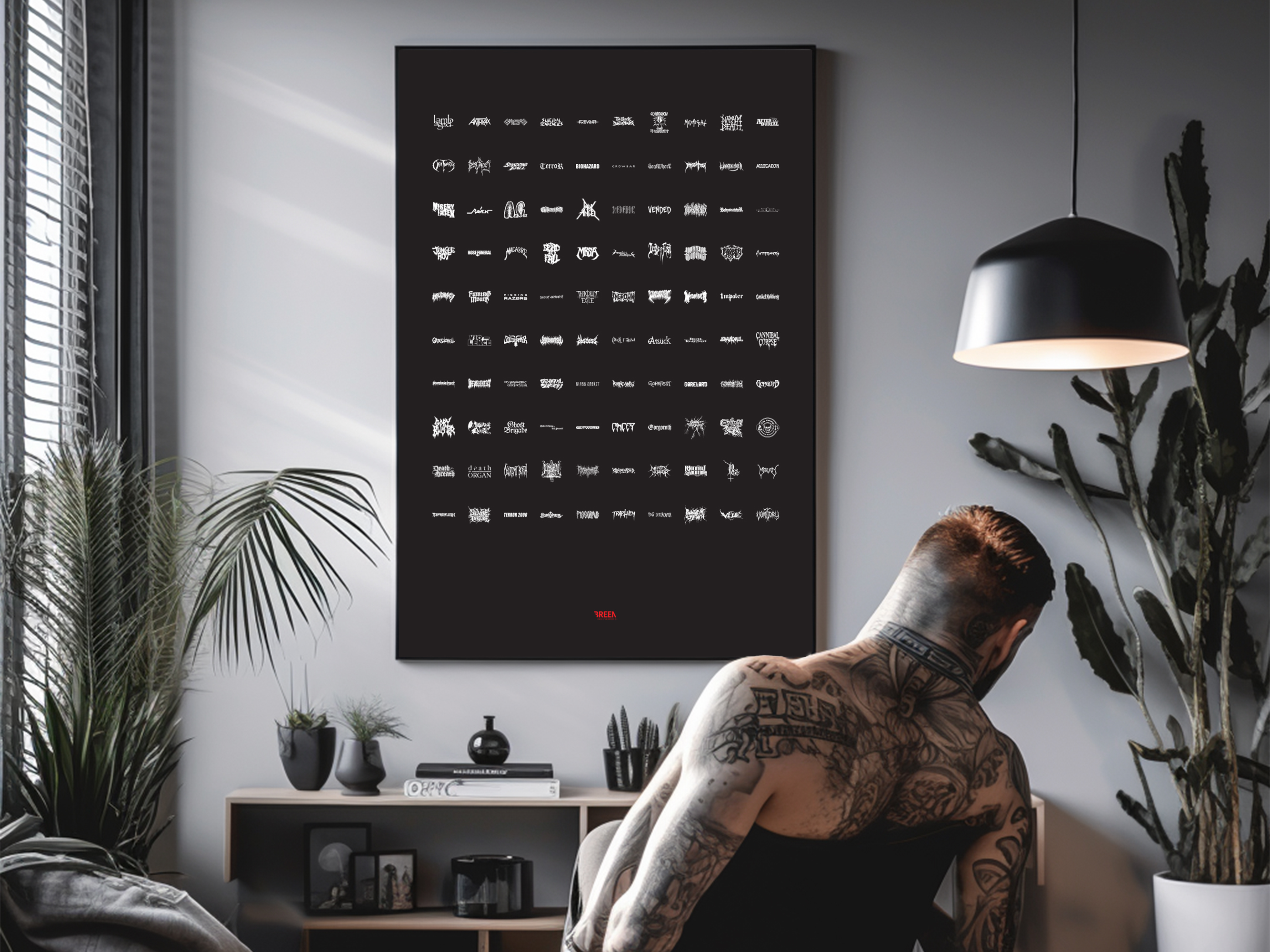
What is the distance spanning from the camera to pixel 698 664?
11.3ft

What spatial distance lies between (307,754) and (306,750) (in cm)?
1

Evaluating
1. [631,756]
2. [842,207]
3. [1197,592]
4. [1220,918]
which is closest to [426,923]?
[631,756]

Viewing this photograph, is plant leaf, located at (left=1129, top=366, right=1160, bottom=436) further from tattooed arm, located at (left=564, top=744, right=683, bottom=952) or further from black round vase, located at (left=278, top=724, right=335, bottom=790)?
black round vase, located at (left=278, top=724, right=335, bottom=790)

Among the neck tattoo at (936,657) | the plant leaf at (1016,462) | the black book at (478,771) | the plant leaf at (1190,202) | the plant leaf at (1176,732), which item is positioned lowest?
the black book at (478,771)

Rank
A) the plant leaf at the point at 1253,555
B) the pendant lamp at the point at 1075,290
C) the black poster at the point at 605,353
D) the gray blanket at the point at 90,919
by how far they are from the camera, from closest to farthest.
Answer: the pendant lamp at the point at 1075,290 → the gray blanket at the point at 90,919 → the plant leaf at the point at 1253,555 → the black poster at the point at 605,353

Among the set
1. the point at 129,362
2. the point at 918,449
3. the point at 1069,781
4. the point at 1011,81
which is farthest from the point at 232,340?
the point at 1069,781

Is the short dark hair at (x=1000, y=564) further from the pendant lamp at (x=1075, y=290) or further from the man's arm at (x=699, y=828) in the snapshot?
the pendant lamp at (x=1075, y=290)

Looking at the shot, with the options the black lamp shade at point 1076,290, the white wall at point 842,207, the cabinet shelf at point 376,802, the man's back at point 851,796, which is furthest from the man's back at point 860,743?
the white wall at point 842,207

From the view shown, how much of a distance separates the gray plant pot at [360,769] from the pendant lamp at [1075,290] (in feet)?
6.85

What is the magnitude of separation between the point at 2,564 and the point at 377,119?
1772mm

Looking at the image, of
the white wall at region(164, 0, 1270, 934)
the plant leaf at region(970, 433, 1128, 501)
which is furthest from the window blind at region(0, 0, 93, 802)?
the plant leaf at region(970, 433, 1128, 501)

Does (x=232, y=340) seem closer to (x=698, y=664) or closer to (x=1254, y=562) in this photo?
(x=698, y=664)

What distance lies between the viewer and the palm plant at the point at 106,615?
2654 millimetres

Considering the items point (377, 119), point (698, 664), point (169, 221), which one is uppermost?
point (377, 119)
